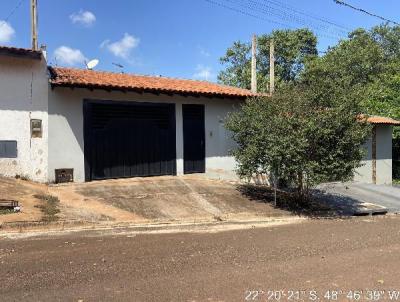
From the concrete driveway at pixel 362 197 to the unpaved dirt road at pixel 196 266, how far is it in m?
5.91

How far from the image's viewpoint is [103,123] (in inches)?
597

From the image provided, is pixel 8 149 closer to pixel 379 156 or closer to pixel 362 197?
pixel 362 197

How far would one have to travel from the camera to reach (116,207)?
1212cm

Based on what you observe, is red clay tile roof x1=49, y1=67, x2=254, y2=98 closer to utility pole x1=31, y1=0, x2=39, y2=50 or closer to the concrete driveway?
utility pole x1=31, y1=0, x2=39, y2=50

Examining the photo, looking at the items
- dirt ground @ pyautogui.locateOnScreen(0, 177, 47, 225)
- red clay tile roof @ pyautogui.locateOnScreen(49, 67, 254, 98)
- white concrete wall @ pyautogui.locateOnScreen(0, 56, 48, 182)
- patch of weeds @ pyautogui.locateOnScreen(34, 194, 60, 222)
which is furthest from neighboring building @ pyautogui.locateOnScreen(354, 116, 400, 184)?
dirt ground @ pyautogui.locateOnScreen(0, 177, 47, 225)

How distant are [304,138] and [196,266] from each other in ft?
23.5

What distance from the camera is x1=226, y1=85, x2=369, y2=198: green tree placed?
12906 mm

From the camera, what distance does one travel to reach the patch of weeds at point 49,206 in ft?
34.4

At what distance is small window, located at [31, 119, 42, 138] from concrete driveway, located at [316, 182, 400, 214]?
10.0 meters

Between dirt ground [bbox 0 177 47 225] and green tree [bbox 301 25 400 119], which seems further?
green tree [bbox 301 25 400 119]

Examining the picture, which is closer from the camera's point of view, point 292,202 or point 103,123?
point 292,202

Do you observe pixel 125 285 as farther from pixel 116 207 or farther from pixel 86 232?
pixel 116 207

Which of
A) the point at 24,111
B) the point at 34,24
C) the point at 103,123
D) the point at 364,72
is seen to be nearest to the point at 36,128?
the point at 24,111

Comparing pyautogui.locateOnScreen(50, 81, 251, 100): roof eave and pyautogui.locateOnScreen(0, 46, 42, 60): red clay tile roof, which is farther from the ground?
pyautogui.locateOnScreen(0, 46, 42, 60): red clay tile roof
